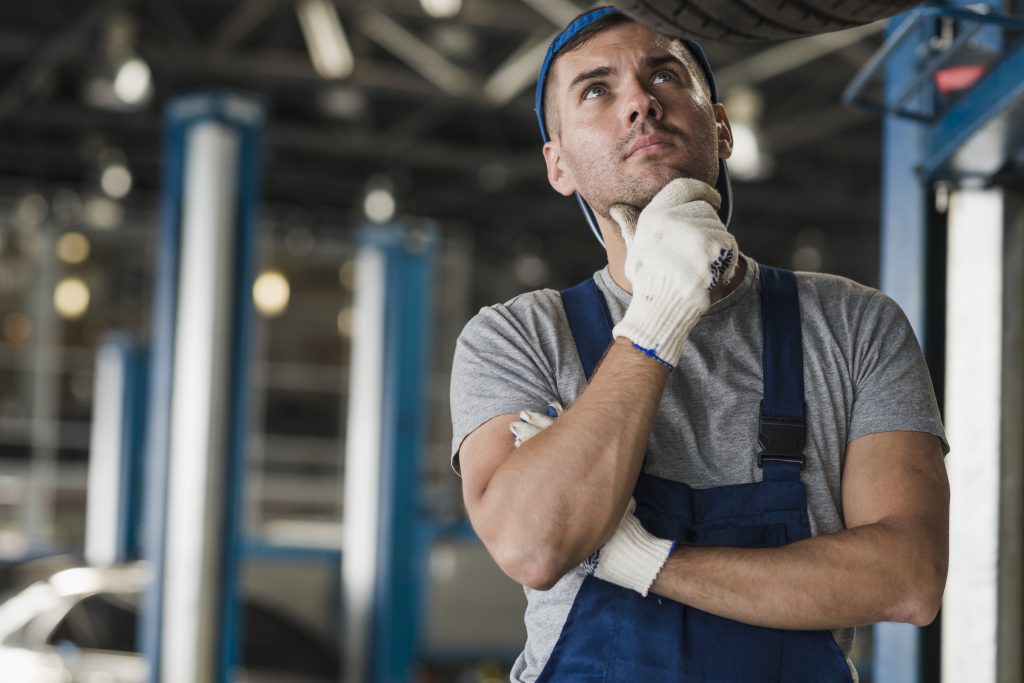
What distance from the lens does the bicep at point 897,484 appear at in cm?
147

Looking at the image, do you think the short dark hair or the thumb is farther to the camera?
the short dark hair

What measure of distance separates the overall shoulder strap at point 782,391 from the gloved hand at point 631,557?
0.56ft

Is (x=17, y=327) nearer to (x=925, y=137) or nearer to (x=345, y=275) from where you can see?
(x=345, y=275)

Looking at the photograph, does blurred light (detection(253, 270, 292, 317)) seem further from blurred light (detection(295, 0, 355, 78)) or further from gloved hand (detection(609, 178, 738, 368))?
gloved hand (detection(609, 178, 738, 368))

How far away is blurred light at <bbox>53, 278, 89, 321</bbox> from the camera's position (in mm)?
15484

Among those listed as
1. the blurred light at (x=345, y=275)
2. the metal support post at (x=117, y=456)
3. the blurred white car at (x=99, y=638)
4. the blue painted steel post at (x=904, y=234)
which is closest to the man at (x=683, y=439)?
the blue painted steel post at (x=904, y=234)

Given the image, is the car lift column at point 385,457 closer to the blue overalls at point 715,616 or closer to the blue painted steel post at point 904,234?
the blue painted steel post at point 904,234

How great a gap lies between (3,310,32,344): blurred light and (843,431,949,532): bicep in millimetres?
15397

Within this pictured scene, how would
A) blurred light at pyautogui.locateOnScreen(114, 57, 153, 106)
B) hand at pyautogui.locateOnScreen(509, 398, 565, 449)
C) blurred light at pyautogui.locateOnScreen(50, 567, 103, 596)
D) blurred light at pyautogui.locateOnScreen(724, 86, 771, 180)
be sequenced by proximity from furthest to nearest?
1. blurred light at pyautogui.locateOnScreen(724, 86, 771, 180)
2. blurred light at pyautogui.locateOnScreen(114, 57, 153, 106)
3. blurred light at pyautogui.locateOnScreen(50, 567, 103, 596)
4. hand at pyautogui.locateOnScreen(509, 398, 565, 449)

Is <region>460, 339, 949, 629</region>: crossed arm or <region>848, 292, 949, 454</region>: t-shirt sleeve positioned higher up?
<region>848, 292, 949, 454</region>: t-shirt sleeve

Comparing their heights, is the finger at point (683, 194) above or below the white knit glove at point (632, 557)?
above

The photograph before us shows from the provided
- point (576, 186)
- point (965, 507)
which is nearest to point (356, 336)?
point (965, 507)

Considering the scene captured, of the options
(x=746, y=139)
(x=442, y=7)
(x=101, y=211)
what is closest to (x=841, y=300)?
(x=746, y=139)

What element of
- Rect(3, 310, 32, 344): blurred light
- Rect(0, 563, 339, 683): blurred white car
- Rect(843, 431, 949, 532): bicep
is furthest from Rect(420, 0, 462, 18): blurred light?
Rect(3, 310, 32, 344): blurred light
